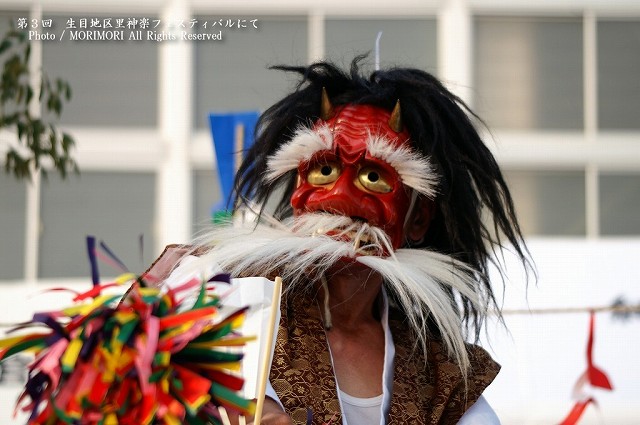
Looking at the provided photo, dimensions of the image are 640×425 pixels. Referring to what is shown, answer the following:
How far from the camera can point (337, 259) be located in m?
2.18

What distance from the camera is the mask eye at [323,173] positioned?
2.26 metres

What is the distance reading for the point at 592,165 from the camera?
682cm

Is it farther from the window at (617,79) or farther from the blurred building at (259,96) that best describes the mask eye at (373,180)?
the window at (617,79)

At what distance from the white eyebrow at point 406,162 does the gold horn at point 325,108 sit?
13 cm

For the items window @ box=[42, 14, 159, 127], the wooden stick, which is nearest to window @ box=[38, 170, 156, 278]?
window @ box=[42, 14, 159, 127]

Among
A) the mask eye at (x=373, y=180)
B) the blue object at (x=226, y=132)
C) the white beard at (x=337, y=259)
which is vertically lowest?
the white beard at (x=337, y=259)

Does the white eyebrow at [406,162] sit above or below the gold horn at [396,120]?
below

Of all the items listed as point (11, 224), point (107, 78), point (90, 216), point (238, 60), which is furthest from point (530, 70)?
point (11, 224)

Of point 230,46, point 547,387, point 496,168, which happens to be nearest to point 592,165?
point 230,46

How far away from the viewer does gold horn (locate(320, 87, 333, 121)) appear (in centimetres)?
237

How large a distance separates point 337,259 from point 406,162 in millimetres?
259

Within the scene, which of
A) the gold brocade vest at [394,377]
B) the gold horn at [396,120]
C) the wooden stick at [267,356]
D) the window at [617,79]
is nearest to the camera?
the wooden stick at [267,356]

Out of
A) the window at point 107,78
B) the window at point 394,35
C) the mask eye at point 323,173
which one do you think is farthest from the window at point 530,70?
the mask eye at point 323,173

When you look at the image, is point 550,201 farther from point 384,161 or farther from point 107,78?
point 384,161
